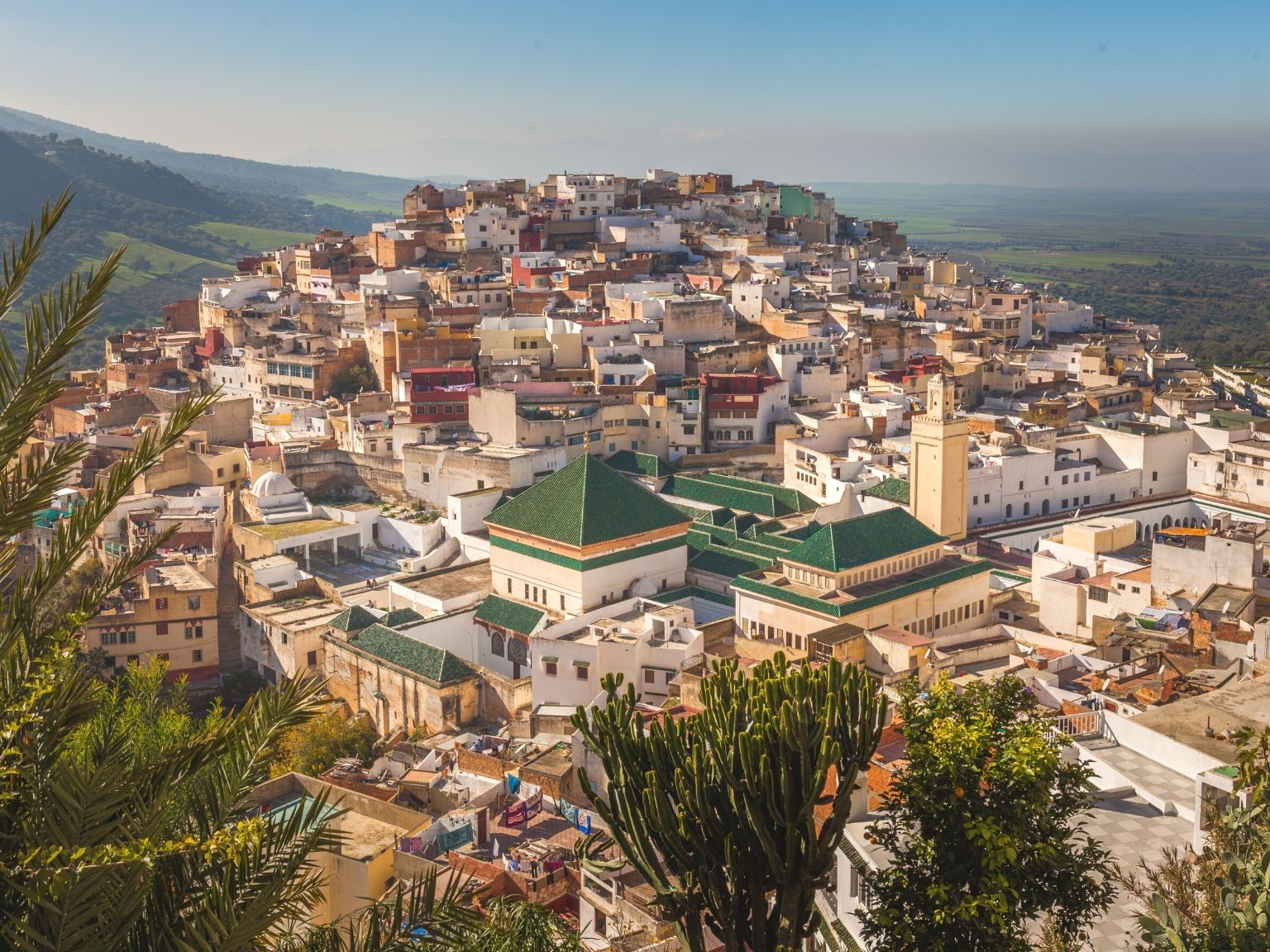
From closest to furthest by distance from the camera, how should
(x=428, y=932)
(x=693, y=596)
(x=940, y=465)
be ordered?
(x=428, y=932) → (x=693, y=596) → (x=940, y=465)

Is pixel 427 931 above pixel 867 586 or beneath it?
above

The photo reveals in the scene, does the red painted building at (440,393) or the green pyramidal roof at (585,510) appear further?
the red painted building at (440,393)

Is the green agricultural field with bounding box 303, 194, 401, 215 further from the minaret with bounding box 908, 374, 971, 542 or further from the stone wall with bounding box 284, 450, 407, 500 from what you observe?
the minaret with bounding box 908, 374, 971, 542

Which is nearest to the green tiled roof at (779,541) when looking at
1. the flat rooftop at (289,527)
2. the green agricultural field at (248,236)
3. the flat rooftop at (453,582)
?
the flat rooftop at (453,582)

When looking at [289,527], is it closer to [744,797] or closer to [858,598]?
[858,598]

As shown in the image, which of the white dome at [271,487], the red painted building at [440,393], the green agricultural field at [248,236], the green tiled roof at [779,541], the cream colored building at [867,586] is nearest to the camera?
the cream colored building at [867,586]

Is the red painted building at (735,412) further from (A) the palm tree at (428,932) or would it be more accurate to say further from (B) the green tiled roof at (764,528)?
(A) the palm tree at (428,932)

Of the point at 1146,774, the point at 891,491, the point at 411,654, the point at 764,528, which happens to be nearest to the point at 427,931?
the point at 1146,774

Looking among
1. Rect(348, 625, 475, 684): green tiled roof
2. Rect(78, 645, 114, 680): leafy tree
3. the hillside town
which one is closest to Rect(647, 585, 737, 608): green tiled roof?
the hillside town
